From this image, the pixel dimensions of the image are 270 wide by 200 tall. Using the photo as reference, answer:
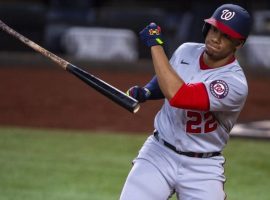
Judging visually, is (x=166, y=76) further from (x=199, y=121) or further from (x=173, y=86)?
(x=199, y=121)

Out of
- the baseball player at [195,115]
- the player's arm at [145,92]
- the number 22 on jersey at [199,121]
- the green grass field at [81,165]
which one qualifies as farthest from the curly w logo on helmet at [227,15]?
the green grass field at [81,165]

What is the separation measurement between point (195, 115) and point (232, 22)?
24.3 inches

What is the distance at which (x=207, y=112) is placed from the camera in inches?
181

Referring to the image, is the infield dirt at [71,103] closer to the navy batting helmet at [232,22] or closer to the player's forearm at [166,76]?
the navy batting helmet at [232,22]

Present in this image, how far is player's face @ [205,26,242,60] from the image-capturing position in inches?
177

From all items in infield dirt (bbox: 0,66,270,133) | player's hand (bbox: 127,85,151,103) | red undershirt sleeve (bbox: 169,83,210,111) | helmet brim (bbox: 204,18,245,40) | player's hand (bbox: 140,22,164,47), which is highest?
helmet brim (bbox: 204,18,245,40)

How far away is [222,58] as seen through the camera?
4602 millimetres

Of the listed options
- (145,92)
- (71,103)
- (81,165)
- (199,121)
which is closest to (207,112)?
(199,121)

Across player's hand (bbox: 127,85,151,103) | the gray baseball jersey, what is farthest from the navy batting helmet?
player's hand (bbox: 127,85,151,103)

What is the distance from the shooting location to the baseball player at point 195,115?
441cm

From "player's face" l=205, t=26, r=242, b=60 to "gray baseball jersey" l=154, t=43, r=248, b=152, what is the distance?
0.12 meters

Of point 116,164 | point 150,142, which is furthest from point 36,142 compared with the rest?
point 150,142

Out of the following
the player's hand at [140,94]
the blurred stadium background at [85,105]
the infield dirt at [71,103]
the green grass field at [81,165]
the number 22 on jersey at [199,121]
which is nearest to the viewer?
the number 22 on jersey at [199,121]

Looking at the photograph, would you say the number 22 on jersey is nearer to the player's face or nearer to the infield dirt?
the player's face
